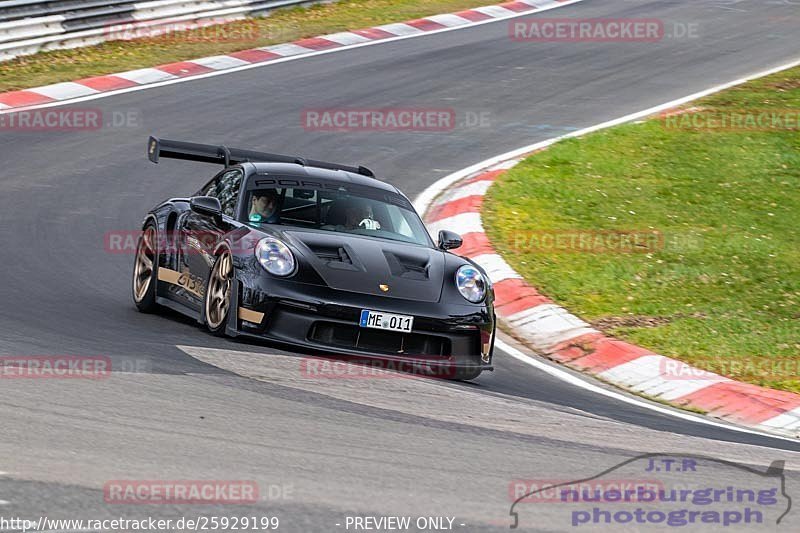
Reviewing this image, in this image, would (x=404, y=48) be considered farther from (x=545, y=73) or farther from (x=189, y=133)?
(x=189, y=133)

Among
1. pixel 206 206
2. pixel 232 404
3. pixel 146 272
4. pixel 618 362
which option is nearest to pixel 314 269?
pixel 206 206

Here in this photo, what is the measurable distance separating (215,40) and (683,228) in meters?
10.6

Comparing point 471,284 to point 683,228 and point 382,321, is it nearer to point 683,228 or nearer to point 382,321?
point 382,321

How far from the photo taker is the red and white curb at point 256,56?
666 inches

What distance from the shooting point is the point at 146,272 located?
9.76 metres

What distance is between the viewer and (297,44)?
20969 mm

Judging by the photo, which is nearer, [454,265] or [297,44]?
[454,265]

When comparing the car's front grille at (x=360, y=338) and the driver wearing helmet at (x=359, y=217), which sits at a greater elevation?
the driver wearing helmet at (x=359, y=217)

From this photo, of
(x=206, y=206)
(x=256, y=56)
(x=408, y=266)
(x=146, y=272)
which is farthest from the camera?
(x=256, y=56)

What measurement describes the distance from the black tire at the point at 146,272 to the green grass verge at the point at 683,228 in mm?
3159

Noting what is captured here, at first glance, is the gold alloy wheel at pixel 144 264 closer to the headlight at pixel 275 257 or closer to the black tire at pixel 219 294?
the black tire at pixel 219 294

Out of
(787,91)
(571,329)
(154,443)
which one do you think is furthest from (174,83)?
(154,443)

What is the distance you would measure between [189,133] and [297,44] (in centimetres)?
579

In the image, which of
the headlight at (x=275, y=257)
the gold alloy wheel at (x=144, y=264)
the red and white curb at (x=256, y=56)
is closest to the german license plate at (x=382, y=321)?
the headlight at (x=275, y=257)
